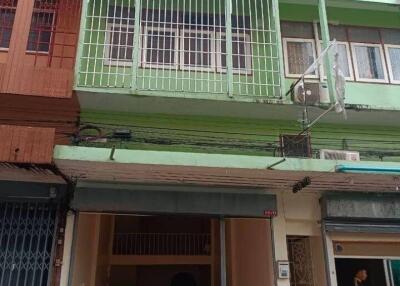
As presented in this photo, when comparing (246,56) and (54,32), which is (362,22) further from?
(54,32)

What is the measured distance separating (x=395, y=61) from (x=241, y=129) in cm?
382

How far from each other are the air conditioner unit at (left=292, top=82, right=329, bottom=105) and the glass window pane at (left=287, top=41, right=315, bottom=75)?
98 cm

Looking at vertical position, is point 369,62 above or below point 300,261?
above

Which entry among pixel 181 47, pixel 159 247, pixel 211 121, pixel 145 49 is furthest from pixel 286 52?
pixel 159 247

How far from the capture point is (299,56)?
29.3 feet

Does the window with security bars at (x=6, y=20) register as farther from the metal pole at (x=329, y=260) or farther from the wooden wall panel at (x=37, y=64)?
the metal pole at (x=329, y=260)

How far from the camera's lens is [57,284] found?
6.88 m

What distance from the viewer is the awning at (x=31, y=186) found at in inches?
276

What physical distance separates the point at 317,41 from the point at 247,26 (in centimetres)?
148

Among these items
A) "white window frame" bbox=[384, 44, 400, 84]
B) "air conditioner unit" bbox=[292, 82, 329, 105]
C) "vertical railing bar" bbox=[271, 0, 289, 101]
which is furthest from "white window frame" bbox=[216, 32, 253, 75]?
"white window frame" bbox=[384, 44, 400, 84]

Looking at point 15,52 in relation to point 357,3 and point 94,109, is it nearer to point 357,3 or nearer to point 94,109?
point 94,109

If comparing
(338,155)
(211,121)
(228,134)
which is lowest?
(338,155)

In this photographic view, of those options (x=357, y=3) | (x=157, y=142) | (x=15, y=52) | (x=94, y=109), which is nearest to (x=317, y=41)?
(x=357, y=3)

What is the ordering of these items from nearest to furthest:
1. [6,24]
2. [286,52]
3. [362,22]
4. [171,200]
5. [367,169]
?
[367,169], [171,200], [6,24], [286,52], [362,22]
